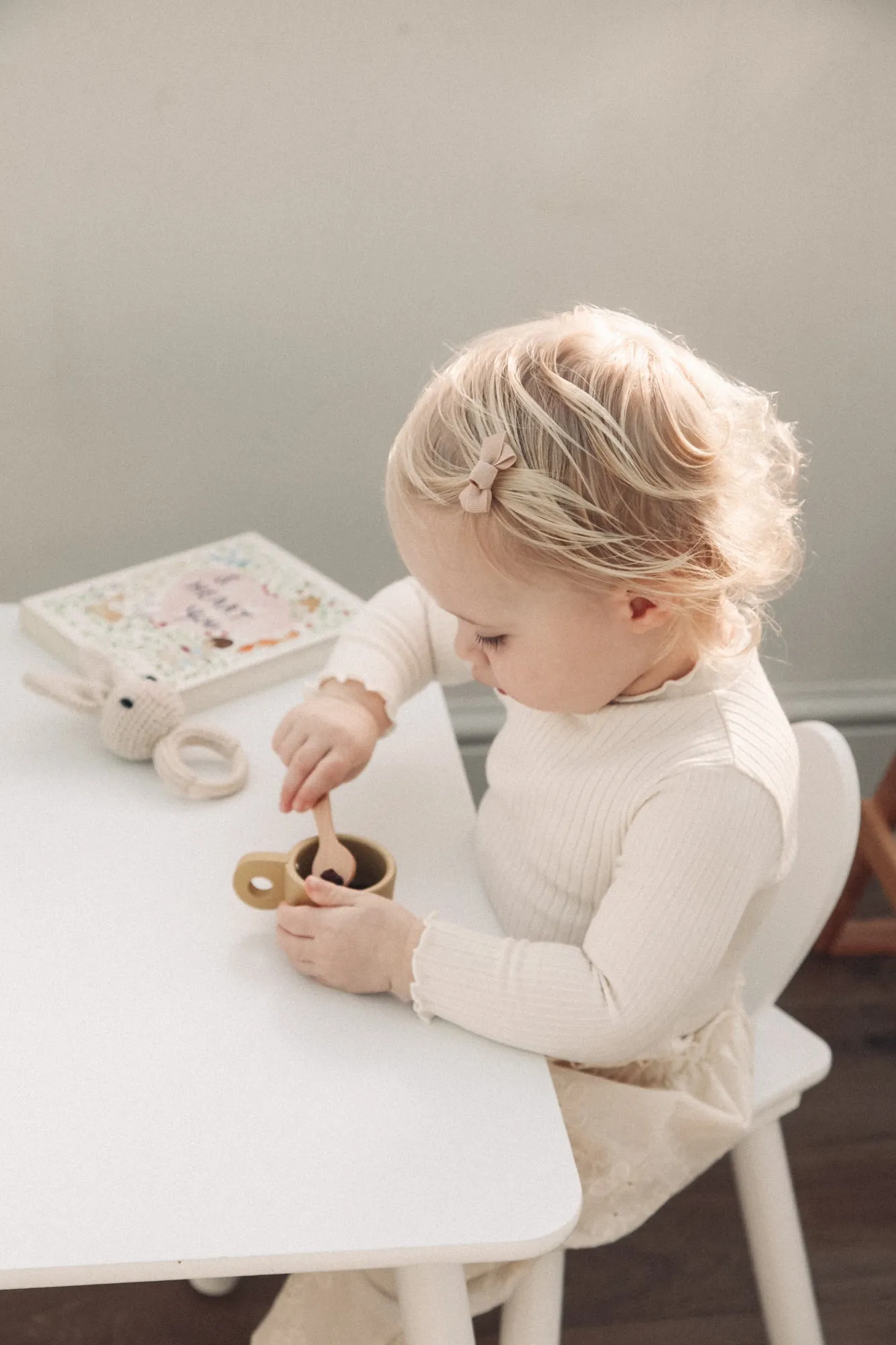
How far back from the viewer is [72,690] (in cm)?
94

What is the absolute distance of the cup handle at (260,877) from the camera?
2.55ft

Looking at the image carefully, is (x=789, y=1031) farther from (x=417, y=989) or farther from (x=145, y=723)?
(x=145, y=723)

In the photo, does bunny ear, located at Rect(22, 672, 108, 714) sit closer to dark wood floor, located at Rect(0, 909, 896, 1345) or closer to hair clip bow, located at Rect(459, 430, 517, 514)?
hair clip bow, located at Rect(459, 430, 517, 514)

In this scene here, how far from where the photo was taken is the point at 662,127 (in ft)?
4.62

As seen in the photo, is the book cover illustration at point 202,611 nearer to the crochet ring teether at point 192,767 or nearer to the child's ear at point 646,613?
the crochet ring teether at point 192,767

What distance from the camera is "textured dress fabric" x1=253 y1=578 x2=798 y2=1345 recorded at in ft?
2.43

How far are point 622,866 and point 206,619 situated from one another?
1.51ft

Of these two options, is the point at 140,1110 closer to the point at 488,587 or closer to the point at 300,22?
the point at 488,587

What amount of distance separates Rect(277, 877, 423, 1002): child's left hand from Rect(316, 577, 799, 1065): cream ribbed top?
0.01 m

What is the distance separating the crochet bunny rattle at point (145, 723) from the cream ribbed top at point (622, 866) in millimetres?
127

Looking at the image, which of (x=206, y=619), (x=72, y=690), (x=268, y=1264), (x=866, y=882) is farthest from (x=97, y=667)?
(x=866, y=882)

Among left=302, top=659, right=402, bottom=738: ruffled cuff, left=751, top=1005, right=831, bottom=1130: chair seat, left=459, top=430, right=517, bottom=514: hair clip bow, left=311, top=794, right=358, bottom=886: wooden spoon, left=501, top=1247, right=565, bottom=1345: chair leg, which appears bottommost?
left=501, top=1247, right=565, bottom=1345: chair leg

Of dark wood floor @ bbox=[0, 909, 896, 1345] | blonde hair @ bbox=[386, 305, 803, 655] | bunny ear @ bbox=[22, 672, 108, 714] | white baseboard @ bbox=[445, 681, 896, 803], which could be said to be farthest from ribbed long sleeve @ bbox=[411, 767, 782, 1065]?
white baseboard @ bbox=[445, 681, 896, 803]

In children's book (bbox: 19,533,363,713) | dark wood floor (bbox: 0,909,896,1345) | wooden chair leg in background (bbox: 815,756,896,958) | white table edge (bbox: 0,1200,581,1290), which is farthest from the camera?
wooden chair leg in background (bbox: 815,756,896,958)
